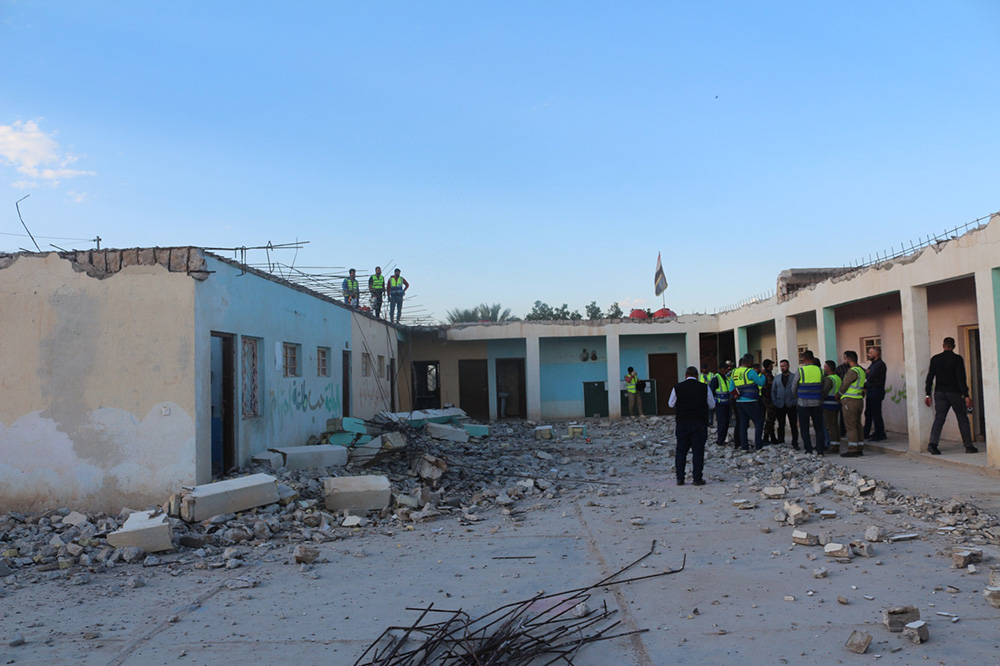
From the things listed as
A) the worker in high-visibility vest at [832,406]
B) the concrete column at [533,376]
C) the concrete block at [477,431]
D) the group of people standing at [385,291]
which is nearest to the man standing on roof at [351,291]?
the group of people standing at [385,291]

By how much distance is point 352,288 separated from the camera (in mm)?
17203

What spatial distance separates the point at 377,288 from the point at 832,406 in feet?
37.5

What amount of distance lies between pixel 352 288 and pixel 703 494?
34.5ft

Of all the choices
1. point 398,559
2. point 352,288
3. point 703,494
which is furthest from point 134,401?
point 352,288

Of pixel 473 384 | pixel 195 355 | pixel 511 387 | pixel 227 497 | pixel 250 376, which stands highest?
pixel 195 355

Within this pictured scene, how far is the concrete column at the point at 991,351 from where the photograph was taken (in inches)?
366

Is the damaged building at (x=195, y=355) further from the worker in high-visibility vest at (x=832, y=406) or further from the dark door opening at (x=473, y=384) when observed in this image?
the dark door opening at (x=473, y=384)

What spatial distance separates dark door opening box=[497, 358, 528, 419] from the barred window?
15.0 metres

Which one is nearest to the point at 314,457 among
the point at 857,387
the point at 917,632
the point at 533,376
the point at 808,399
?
the point at 808,399

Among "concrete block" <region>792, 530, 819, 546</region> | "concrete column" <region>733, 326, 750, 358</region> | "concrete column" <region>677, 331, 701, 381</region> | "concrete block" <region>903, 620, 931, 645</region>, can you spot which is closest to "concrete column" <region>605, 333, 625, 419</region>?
"concrete column" <region>677, 331, 701, 381</region>

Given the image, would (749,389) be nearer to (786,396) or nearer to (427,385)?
(786,396)

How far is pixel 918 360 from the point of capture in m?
11.3

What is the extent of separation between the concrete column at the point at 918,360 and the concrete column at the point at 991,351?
1.63 meters

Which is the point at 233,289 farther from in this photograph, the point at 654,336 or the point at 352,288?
the point at 654,336
